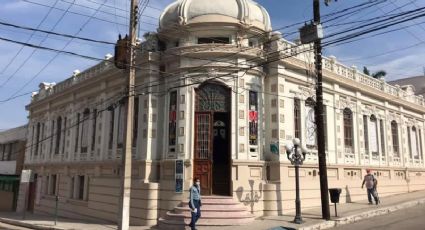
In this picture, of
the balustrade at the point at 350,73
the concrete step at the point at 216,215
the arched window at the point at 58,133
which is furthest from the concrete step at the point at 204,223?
the arched window at the point at 58,133

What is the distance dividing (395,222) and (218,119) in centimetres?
828

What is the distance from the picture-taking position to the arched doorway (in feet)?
61.2

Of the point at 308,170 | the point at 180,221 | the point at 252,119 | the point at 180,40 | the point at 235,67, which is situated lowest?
the point at 180,221

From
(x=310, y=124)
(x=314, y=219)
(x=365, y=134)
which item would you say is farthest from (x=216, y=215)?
(x=365, y=134)

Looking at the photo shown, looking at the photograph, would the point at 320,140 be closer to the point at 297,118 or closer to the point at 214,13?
the point at 297,118

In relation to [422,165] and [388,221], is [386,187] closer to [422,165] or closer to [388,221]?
[422,165]

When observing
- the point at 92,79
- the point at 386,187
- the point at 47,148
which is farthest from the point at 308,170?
the point at 47,148

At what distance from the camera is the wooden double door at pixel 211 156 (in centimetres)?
1861

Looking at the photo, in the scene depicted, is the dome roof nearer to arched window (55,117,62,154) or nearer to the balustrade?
the balustrade

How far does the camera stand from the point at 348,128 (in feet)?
80.9

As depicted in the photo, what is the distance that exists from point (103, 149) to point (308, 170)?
1092 cm

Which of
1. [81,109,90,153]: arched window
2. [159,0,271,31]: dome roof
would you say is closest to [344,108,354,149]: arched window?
[159,0,271,31]: dome roof

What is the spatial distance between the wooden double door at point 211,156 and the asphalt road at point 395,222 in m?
5.53

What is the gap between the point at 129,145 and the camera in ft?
52.7
